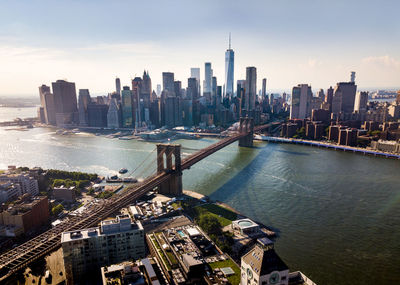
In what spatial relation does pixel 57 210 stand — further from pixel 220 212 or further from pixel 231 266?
pixel 231 266

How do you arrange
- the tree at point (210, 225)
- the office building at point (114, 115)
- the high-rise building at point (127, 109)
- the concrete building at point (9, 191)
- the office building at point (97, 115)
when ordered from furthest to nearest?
the office building at point (97, 115) < the office building at point (114, 115) < the high-rise building at point (127, 109) < the concrete building at point (9, 191) < the tree at point (210, 225)

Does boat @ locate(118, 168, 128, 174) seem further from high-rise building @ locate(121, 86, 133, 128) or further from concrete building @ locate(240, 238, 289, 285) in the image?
high-rise building @ locate(121, 86, 133, 128)

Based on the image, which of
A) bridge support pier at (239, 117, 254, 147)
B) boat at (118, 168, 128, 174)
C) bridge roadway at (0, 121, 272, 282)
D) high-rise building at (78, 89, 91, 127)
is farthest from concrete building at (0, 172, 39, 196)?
high-rise building at (78, 89, 91, 127)

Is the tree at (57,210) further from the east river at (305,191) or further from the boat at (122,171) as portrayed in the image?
the boat at (122,171)

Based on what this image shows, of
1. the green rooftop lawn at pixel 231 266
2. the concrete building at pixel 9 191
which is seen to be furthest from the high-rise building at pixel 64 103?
the green rooftop lawn at pixel 231 266

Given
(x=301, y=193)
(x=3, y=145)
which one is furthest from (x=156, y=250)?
(x=3, y=145)
